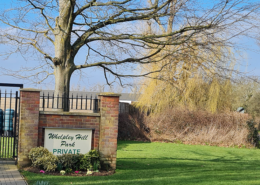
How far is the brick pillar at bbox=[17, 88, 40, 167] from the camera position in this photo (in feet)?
27.7

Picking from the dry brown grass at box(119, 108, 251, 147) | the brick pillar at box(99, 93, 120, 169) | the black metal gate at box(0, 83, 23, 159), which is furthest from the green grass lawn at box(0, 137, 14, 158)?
the dry brown grass at box(119, 108, 251, 147)

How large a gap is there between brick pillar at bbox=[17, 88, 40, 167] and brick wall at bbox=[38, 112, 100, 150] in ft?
0.61

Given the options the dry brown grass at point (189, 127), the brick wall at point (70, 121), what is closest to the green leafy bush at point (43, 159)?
the brick wall at point (70, 121)

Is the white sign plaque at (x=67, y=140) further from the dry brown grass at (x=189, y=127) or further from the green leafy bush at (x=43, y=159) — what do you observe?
the dry brown grass at (x=189, y=127)

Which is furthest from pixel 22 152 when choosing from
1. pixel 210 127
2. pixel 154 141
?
pixel 210 127

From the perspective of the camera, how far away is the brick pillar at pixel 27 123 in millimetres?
8440

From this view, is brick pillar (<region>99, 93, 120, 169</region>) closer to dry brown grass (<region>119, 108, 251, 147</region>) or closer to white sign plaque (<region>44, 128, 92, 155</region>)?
white sign plaque (<region>44, 128, 92, 155</region>)

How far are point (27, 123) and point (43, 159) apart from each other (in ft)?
3.49

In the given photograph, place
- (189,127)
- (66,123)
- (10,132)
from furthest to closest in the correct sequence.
Result: (189,127) → (10,132) → (66,123)

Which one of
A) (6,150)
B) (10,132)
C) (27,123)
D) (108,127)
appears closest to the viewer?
(27,123)

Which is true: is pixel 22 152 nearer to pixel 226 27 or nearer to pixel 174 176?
pixel 174 176

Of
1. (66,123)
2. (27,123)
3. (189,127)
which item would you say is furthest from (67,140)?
(189,127)

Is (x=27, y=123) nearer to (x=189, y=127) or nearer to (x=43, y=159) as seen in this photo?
(x=43, y=159)

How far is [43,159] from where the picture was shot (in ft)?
27.0
